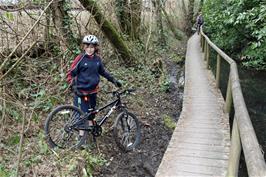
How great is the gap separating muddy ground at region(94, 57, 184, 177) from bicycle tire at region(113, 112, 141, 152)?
5.8 inches

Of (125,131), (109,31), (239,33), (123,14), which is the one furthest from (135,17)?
(125,131)

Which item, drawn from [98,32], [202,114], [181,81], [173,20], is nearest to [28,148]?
[202,114]

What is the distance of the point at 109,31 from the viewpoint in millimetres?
9883

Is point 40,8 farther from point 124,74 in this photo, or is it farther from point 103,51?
point 124,74

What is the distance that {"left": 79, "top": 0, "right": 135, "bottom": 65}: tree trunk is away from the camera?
9.03 m

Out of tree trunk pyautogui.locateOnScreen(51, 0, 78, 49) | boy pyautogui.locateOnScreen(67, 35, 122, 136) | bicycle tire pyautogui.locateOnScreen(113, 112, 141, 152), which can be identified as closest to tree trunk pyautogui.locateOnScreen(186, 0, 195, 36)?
tree trunk pyautogui.locateOnScreen(51, 0, 78, 49)

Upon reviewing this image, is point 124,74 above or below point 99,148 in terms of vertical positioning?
above

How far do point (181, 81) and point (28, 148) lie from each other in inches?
355

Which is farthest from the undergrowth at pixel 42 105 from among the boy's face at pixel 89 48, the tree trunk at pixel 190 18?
the tree trunk at pixel 190 18

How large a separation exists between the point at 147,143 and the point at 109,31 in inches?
153

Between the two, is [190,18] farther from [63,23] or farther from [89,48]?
[89,48]

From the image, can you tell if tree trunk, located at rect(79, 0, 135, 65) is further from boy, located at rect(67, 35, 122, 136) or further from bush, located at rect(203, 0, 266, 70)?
bush, located at rect(203, 0, 266, 70)

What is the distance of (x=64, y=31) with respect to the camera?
8688 millimetres

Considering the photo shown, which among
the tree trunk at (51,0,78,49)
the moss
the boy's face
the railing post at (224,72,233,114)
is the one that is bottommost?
the moss
